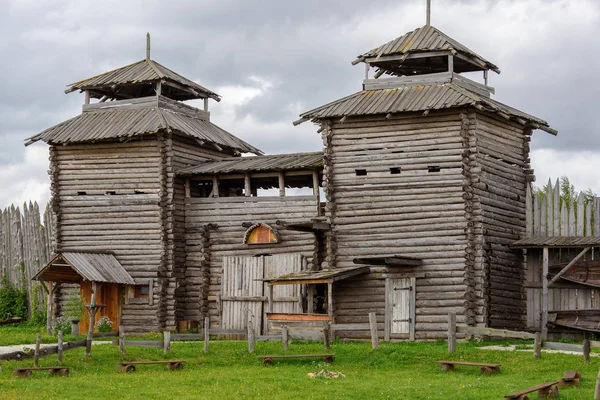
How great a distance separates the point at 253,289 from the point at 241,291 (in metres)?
0.51

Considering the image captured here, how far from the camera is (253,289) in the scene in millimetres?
37594

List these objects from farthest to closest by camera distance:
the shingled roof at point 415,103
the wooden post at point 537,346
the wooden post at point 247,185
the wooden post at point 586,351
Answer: the wooden post at point 247,185 < the shingled roof at point 415,103 < the wooden post at point 537,346 < the wooden post at point 586,351

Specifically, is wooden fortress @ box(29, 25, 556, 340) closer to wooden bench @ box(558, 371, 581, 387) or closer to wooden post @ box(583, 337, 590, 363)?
wooden post @ box(583, 337, 590, 363)

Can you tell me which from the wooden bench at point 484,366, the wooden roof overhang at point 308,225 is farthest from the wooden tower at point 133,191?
the wooden bench at point 484,366

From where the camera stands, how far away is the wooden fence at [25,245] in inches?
1725

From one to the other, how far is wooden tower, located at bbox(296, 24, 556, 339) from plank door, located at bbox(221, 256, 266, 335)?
11.7 ft

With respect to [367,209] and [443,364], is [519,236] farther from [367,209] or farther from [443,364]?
[443,364]

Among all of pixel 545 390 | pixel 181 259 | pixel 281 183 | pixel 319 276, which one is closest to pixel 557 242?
pixel 319 276

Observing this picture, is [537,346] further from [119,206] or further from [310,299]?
[119,206]

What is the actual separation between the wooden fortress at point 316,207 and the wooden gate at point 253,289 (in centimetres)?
5

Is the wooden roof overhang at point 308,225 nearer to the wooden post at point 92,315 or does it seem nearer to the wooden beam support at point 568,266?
the wooden post at point 92,315

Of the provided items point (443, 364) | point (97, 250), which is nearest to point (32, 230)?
point (97, 250)

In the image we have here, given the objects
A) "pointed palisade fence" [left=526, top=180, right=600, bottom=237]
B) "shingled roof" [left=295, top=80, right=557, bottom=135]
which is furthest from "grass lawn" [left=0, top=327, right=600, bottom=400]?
"shingled roof" [left=295, top=80, right=557, bottom=135]

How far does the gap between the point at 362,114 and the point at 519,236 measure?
6.83 meters
